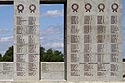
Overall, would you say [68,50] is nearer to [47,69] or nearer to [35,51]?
[35,51]

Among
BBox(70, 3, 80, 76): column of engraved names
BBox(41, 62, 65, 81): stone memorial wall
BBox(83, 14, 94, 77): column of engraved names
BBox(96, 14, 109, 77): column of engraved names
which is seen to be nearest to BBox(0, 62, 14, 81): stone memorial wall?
BBox(41, 62, 65, 81): stone memorial wall

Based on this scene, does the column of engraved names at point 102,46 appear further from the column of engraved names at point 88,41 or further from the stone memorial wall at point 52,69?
the stone memorial wall at point 52,69

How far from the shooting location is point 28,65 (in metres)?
18.6

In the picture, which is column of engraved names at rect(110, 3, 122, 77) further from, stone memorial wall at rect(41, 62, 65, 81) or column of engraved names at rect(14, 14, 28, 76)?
stone memorial wall at rect(41, 62, 65, 81)

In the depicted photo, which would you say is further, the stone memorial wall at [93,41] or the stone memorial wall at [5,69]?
the stone memorial wall at [5,69]

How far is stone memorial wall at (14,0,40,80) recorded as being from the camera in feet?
60.8

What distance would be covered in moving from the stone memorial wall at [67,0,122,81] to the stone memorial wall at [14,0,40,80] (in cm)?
170

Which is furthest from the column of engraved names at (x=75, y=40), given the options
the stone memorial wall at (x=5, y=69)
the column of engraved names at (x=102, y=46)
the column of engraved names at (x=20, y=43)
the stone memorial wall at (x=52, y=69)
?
the stone memorial wall at (x=5, y=69)

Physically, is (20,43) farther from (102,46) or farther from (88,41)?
(102,46)

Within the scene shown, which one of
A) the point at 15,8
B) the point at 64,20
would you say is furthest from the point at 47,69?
the point at 15,8

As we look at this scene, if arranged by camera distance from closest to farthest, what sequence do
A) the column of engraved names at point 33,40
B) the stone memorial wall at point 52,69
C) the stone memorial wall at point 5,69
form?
the column of engraved names at point 33,40 → the stone memorial wall at point 5,69 → the stone memorial wall at point 52,69

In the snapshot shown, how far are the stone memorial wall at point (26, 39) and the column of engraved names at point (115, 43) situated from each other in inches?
154

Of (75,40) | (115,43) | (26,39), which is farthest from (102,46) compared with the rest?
(26,39)

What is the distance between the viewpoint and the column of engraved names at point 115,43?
18.6 m
